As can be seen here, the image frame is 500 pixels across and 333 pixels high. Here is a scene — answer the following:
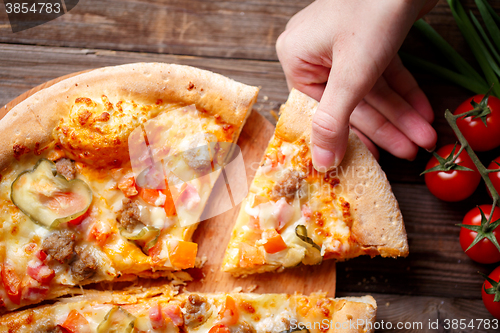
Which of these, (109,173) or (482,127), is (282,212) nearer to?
(109,173)

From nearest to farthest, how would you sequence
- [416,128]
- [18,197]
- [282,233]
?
[18,197], [282,233], [416,128]

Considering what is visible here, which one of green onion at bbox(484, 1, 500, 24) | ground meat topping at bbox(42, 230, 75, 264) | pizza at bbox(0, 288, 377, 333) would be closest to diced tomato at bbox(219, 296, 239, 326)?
pizza at bbox(0, 288, 377, 333)

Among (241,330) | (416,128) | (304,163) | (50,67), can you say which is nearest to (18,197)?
(50,67)

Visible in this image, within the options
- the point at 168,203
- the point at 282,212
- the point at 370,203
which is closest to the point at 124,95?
the point at 168,203

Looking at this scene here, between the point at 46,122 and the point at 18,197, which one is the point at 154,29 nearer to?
the point at 46,122

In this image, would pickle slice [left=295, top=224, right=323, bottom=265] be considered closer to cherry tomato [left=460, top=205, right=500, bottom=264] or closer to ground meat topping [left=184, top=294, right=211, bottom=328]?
ground meat topping [left=184, top=294, right=211, bottom=328]
